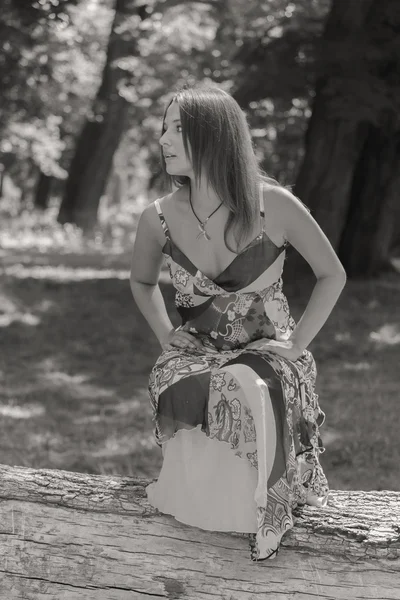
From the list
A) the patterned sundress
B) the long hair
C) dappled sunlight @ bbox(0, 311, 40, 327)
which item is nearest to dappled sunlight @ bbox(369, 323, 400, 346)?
dappled sunlight @ bbox(0, 311, 40, 327)

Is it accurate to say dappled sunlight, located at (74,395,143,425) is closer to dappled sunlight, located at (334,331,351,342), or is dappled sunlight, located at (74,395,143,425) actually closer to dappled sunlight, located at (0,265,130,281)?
dappled sunlight, located at (334,331,351,342)

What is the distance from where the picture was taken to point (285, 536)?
334 centimetres

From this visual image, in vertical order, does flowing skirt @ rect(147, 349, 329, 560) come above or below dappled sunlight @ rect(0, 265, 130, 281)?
above

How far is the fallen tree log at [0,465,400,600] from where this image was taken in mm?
3279

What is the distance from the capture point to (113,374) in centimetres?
884

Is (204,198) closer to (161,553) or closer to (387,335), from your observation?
(161,553)

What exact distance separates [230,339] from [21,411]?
14.3 ft

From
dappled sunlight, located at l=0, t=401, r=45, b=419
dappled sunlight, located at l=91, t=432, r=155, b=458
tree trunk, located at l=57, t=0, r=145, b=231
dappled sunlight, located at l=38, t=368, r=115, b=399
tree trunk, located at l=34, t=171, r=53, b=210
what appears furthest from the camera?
tree trunk, located at l=34, t=171, r=53, b=210

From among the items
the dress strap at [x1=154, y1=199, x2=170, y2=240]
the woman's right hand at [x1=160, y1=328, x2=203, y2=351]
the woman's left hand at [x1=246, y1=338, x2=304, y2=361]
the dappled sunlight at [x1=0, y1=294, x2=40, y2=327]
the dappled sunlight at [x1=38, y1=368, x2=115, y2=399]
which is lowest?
the dappled sunlight at [x1=0, y1=294, x2=40, y2=327]

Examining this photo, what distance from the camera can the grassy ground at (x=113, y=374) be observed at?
631cm

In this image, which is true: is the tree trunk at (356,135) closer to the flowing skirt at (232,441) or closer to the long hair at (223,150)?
the long hair at (223,150)

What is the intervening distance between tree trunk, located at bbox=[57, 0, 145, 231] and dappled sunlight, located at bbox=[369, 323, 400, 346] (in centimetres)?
1011

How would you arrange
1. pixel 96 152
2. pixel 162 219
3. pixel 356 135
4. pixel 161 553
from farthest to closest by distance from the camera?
pixel 96 152 → pixel 356 135 → pixel 162 219 → pixel 161 553

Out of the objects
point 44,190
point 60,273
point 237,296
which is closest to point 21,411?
point 237,296
